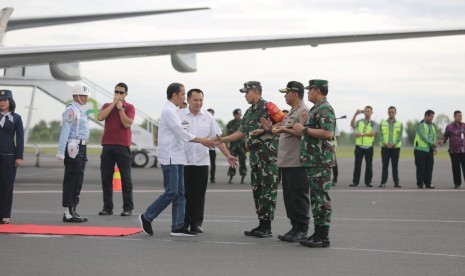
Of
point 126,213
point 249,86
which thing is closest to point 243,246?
point 249,86

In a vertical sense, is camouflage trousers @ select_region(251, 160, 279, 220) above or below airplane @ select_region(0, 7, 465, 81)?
below

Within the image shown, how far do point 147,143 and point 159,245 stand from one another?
18.4 m

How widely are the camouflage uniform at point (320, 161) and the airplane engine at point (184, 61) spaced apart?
11207 millimetres

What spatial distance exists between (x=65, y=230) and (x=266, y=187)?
2.44 meters

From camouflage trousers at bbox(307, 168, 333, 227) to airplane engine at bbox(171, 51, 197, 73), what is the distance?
1148 centimetres

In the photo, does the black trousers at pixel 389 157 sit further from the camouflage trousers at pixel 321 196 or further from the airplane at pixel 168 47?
the camouflage trousers at pixel 321 196

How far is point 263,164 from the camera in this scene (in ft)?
32.5

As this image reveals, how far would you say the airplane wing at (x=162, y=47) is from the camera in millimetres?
19031

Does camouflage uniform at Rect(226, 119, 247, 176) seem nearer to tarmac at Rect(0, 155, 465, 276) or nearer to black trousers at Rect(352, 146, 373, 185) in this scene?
black trousers at Rect(352, 146, 373, 185)

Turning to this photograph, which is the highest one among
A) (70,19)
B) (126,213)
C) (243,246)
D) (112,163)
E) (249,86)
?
(70,19)

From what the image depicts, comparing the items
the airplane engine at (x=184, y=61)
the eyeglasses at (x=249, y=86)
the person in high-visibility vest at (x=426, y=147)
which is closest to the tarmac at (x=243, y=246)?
the eyeglasses at (x=249, y=86)

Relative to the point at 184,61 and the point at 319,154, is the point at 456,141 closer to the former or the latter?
the point at 184,61

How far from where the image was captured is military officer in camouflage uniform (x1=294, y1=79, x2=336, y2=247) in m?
8.98

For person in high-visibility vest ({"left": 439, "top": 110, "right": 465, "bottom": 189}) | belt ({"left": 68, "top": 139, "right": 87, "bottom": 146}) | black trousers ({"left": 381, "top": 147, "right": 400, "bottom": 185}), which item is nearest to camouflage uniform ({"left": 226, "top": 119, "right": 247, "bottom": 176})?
black trousers ({"left": 381, "top": 147, "right": 400, "bottom": 185})
